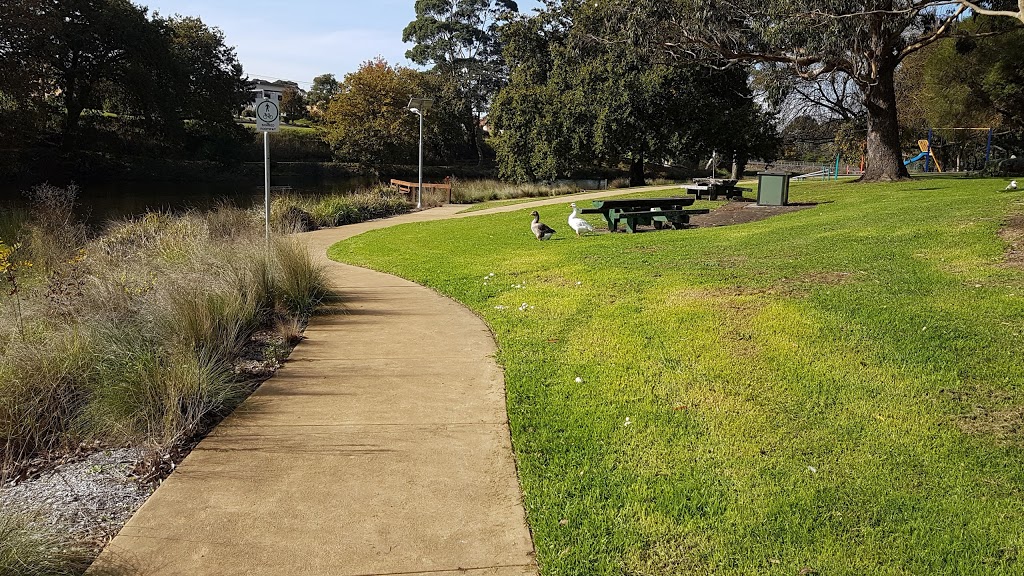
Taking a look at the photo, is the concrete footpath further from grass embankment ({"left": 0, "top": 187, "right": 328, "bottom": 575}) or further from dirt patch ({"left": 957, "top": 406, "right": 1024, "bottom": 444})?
dirt patch ({"left": 957, "top": 406, "right": 1024, "bottom": 444})

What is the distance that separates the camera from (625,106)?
30266 mm

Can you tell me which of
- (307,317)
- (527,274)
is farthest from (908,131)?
(307,317)

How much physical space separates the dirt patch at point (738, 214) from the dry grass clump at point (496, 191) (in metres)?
12.5

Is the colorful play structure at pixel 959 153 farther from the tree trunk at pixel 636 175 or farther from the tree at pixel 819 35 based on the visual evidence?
the tree at pixel 819 35

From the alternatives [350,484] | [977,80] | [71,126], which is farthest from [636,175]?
[350,484]

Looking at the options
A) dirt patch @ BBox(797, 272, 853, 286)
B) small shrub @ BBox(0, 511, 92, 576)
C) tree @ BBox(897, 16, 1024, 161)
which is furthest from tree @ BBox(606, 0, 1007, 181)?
small shrub @ BBox(0, 511, 92, 576)

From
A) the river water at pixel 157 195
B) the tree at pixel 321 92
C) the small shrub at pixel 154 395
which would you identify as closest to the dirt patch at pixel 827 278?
the small shrub at pixel 154 395

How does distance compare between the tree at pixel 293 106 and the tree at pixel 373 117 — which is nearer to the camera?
the tree at pixel 373 117

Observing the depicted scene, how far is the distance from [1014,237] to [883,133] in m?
17.2

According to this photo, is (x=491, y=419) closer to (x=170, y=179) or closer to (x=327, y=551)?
(x=327, y=551)

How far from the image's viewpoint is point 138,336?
5.34 m

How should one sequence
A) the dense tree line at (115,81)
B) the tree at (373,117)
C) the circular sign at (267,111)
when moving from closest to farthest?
the circular sign at (267,111) < the dense tree line at (115,81) < the tree at (373,117)

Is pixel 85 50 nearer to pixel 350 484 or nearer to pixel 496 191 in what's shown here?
pixel 496 191

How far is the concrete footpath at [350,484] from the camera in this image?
3109 mm
